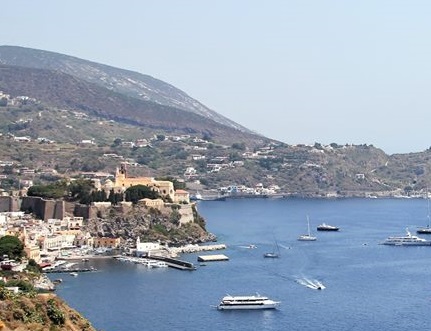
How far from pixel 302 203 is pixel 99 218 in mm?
42234

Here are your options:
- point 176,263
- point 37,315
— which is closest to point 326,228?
point 176,263

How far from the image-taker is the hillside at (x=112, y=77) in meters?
164

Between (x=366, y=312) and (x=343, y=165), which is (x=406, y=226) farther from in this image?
(x=343, y=165)

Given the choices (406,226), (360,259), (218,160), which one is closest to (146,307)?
(360,259)

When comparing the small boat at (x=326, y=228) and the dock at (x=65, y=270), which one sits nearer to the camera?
the dock at (x=65, y=270)

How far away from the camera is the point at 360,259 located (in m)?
43.2

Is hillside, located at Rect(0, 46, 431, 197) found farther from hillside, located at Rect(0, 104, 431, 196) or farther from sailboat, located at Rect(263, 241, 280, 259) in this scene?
sailboat, located at Rect(263, 241, 280, 259)

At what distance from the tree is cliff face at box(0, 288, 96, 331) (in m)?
21.1

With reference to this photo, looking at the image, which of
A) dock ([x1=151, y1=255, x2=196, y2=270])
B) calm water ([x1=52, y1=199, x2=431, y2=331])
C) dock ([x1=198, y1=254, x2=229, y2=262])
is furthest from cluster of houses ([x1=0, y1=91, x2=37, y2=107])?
dock ([x1=198, y1=254, x2=229, y2=262])

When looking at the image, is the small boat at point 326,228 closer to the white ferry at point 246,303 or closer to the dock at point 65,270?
the dock at point 65,270

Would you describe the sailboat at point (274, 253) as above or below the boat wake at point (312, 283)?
above

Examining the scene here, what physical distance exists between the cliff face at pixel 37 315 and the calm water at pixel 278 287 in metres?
12.6

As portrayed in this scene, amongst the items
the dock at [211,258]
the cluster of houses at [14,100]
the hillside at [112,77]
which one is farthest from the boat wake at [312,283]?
the hillside at [112,77]

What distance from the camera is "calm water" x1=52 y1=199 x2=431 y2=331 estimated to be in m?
28.5
